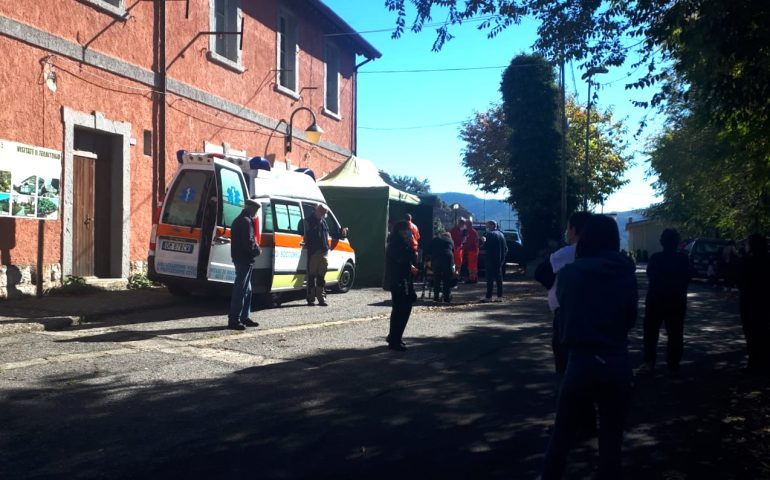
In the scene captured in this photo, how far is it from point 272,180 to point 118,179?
3.35 m

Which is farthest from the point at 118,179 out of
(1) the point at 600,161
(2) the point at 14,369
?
(1) the point at 600,161

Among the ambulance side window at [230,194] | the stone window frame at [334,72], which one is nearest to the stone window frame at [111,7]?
the ambulance side window at [230,194]

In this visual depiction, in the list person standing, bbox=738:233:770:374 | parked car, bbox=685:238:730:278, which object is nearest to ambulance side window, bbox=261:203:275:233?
person standing, bbox=738:233:770:374

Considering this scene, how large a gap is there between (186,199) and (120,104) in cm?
368

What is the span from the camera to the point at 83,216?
13.4 meters

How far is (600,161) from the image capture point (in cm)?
4656

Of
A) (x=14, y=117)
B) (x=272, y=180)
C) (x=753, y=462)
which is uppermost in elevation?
(x=14, y=117)

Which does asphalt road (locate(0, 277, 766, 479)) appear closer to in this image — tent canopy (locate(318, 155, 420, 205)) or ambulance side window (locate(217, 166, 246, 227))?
ambulance side window (locate(217, 166, 246, 227))

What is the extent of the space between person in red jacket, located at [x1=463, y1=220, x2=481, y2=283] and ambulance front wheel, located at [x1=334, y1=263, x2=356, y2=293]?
11.8ft

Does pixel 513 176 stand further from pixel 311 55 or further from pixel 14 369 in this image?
pixel 14 369

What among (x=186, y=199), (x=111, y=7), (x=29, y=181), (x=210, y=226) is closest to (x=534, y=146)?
(x=111, y=7)

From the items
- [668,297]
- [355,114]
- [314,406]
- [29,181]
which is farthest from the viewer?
[355,114]

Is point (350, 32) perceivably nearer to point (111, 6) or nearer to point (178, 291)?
point (111, 6)

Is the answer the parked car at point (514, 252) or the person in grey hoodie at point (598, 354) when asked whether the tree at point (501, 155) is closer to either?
the parked car at point (514, 252)
